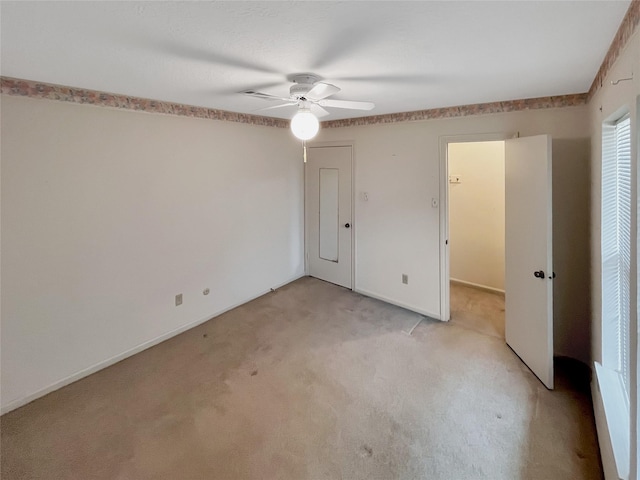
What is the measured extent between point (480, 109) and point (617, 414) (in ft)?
8.77

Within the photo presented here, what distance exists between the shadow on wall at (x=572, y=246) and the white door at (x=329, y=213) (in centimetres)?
236

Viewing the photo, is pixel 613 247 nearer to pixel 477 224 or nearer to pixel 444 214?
pixel 444 214

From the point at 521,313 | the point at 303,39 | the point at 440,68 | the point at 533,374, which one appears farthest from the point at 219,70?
the point at 533,374

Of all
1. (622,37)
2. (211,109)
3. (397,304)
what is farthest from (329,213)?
(622,37)

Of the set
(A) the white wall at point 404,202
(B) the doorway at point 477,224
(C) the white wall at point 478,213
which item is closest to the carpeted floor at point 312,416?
(A) the white wall at point 404,202

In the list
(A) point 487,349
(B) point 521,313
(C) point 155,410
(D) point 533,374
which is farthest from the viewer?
(A) point 487,349

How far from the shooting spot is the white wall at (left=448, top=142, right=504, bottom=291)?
14.8 ft

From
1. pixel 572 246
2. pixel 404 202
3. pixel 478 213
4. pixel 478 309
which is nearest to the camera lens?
pixel 572 246

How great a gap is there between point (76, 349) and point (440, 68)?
11.5ft

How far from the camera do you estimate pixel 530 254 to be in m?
2.74

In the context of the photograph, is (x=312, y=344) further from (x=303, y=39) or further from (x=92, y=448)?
(x=303, y=39)

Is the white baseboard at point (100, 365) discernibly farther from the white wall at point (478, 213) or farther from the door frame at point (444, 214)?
the white wall at point (478, 213)

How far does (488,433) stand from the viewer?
2135mm

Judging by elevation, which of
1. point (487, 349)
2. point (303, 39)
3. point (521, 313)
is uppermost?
point (303, 39)
